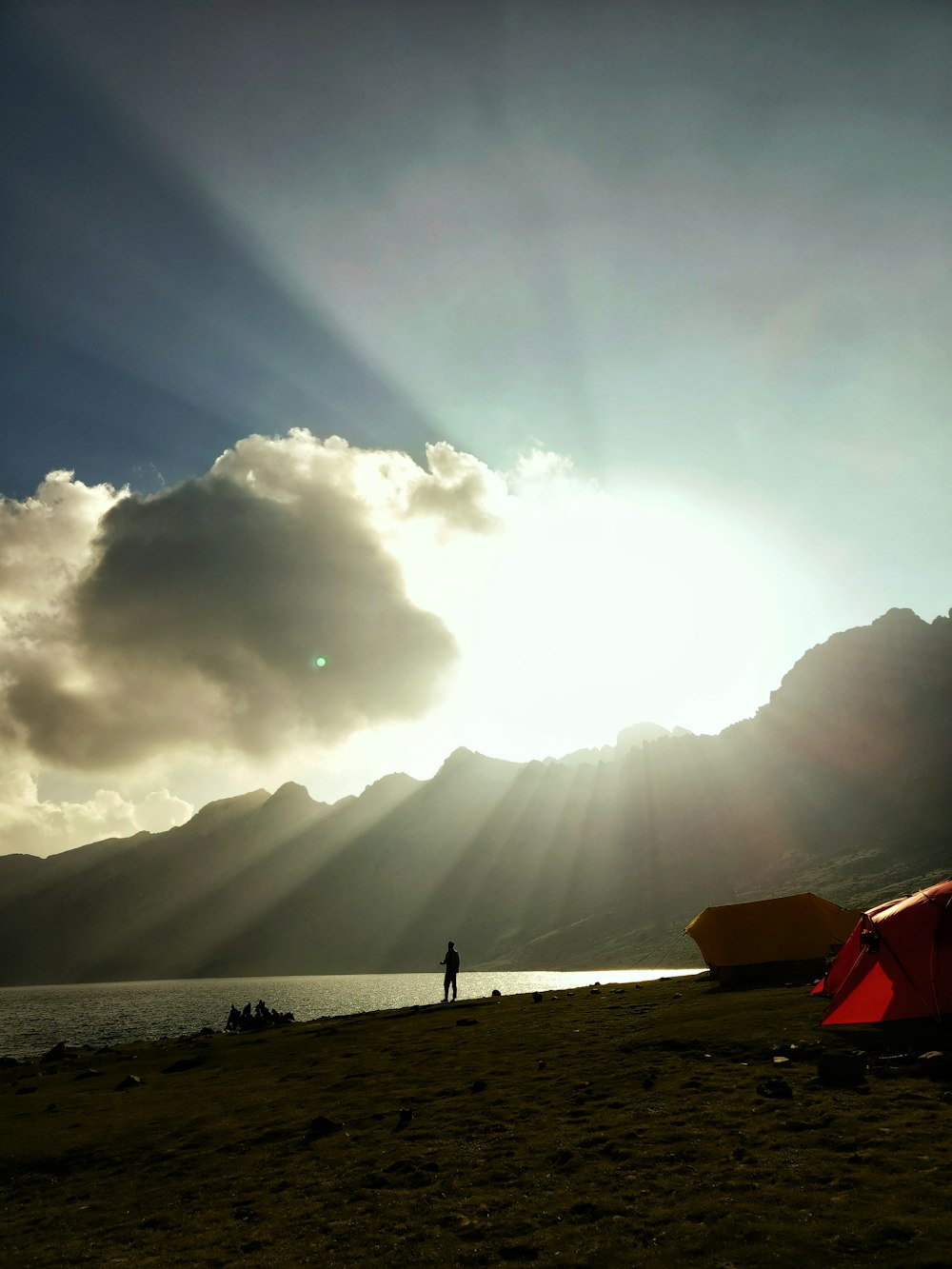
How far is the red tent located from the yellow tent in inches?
556

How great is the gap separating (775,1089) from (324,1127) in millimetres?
9479

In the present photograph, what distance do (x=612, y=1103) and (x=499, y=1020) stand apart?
56.5 ft

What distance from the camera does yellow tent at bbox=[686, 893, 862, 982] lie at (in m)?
32.9

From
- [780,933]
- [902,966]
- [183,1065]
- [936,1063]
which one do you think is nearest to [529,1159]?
[936,1063]

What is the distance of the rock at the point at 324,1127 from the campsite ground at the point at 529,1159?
52 millimetres

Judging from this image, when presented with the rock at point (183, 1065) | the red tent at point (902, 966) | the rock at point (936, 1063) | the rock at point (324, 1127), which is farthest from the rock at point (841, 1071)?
the rock at point (183, 1065)

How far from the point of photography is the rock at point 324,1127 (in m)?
15.6

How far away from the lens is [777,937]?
33.6 m

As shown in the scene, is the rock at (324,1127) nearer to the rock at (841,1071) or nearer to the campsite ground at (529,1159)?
the campsite ground at (529,1159)

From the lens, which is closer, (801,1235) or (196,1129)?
(801,1235)

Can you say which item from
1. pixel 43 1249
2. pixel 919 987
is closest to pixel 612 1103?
pixel 919 987

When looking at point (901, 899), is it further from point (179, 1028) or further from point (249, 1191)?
point (179, 1028)

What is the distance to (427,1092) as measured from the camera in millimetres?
17922

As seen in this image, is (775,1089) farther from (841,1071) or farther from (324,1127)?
(324,1127)
